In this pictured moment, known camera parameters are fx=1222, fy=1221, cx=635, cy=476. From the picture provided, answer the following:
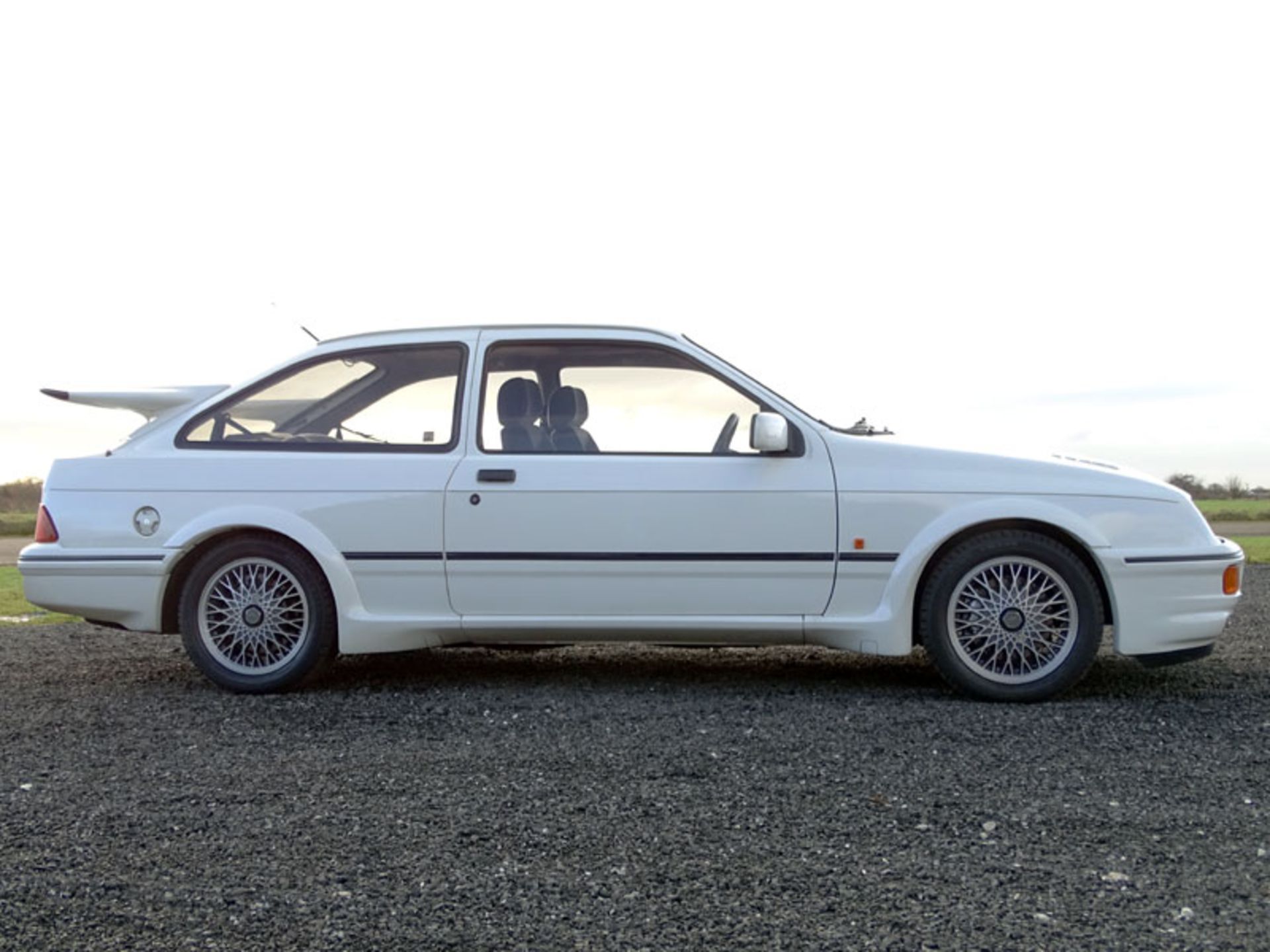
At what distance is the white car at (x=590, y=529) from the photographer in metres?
5.93

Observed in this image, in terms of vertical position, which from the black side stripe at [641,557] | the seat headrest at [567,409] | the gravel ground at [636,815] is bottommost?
the gravel ground at [636,815]

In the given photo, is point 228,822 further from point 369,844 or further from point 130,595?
point 130,595

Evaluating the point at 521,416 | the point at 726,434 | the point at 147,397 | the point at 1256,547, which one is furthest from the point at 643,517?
the point at 1256,547

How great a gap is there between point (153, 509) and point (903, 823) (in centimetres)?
422

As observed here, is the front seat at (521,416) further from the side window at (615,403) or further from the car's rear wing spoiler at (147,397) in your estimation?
the car's rear wing spoiler at (147,397)

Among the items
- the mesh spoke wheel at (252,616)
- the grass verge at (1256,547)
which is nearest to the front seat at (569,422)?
the mesh spoke wheel at (252,616)

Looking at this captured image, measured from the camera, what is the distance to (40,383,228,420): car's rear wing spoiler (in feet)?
21.8

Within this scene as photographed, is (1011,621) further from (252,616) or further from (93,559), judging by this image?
(93,559)

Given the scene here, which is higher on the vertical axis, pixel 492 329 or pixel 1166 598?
pixel 492 329

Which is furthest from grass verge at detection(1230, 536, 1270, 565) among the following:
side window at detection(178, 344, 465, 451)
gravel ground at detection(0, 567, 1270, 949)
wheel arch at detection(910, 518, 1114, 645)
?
side window at detection(178, 344, 465, 451)

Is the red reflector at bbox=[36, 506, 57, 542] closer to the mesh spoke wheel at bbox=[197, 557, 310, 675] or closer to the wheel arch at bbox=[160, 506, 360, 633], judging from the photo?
the wheel arch at bbox=[160, 506, 360, 633]

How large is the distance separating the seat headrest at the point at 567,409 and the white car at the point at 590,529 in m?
0.01

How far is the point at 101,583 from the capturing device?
251 inches

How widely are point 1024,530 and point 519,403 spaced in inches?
102
